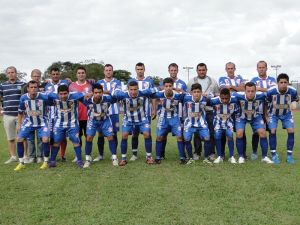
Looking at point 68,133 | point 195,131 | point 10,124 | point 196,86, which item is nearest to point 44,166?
point 68,133

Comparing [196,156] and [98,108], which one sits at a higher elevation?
[98,108]

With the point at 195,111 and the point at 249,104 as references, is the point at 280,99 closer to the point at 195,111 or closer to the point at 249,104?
the point at 249,104

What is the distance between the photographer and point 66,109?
751cm

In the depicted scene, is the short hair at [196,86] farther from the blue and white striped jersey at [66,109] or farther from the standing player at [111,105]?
the blue and white striped jersey at [66,109]

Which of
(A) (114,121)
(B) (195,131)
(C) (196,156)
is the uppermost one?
(A) (114,121)

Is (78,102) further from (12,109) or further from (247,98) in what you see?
(247,98)

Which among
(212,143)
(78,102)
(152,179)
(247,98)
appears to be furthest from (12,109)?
(247,98)

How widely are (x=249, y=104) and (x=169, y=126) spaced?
1.70m

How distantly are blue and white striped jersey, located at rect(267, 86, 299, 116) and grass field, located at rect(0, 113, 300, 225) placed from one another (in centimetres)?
105

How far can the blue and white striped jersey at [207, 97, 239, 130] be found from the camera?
7645 millimetres

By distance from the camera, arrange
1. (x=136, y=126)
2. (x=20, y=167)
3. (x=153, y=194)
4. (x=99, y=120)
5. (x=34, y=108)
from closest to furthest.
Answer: (x=153, y=194), (x=20, y=167), (x=34, y=108), (x=99, y=120), (x=136, y=126)

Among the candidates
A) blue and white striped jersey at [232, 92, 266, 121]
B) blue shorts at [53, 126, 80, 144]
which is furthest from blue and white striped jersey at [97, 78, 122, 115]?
blue and white striped jersey at [232, 92, 266, 121]

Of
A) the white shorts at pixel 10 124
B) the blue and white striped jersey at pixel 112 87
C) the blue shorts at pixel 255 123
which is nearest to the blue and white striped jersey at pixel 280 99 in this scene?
the blue shorts at pixel 255 123

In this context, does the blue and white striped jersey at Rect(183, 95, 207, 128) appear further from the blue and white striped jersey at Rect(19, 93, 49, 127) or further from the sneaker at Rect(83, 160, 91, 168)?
the blue and white striped jersey at Rect(19, 93, 49, 127)
